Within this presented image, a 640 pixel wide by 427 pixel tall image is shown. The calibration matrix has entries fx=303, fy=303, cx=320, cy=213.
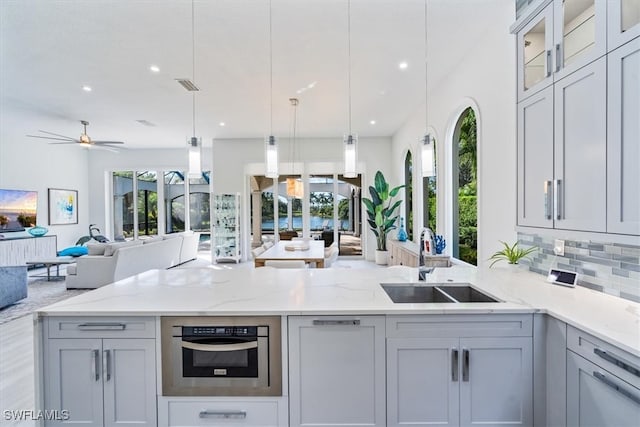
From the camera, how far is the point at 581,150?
166 centimetres

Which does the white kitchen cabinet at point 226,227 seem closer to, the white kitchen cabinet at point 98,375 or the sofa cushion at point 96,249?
the sofa cushion at point 96,249

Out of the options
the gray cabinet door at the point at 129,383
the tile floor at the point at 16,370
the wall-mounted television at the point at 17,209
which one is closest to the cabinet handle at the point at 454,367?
the gray cabinet door at the point at 129,383

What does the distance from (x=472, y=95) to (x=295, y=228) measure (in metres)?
5.68

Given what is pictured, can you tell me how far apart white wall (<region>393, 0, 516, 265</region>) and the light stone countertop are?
3.12ft

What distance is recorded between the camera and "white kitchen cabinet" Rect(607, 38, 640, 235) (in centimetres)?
137

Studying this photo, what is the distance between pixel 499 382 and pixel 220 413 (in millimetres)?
1554

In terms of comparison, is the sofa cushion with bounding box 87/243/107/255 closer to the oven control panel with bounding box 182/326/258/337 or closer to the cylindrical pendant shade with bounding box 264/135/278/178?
the cylindrical pendant shade with bounding box 264/135/278/178

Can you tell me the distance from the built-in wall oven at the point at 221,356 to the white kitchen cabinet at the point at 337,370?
0.12 meters

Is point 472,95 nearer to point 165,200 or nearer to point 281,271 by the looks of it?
point 281,271

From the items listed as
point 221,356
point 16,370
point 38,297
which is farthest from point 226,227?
point 221,356

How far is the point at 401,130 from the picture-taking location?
7117 millimetres

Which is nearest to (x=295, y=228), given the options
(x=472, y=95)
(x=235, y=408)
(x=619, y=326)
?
(x=472, y=95)

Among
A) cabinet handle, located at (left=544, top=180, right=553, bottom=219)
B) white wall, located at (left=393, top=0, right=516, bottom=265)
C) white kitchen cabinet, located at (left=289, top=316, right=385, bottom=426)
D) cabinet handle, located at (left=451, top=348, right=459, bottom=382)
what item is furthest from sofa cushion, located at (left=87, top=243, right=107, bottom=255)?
cabinet handle, located at (left=544, top=180, right=553, bottom=219)

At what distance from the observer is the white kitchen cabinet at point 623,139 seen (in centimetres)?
137
